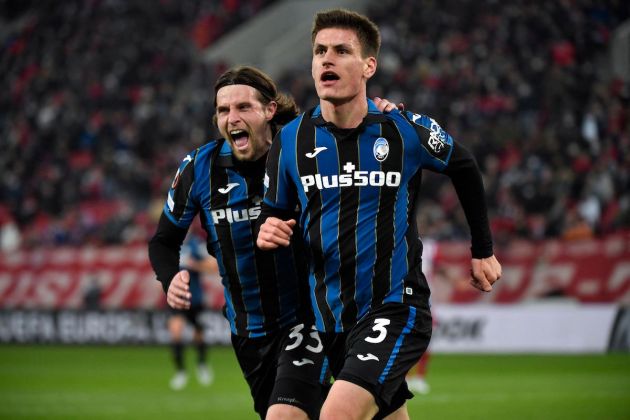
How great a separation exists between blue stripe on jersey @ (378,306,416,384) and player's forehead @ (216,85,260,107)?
1598 millimetres

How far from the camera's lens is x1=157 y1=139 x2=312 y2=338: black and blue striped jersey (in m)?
6.17

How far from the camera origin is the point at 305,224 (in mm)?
5469

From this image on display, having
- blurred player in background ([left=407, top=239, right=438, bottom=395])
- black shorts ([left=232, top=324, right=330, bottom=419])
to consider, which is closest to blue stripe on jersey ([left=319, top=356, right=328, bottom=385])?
black shorts ([left=232, top=324, right=330, bottom=419])

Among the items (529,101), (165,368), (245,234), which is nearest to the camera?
(245,234)

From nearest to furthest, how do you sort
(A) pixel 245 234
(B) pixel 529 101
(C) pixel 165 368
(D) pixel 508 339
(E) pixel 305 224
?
(E) pixel 305 224
(A) pixel 245 234
(C) pixel 165 368
(D) pixel 508 339
(B) pixel 529 101

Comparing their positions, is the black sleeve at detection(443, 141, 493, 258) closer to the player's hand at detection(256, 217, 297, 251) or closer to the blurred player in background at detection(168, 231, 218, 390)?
the player's hand at detection(256, 217, 297, 251)

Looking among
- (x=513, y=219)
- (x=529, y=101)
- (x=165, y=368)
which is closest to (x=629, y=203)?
(x=513, y=219)

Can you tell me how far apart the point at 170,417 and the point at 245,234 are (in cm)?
555

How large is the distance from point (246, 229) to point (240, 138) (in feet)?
1.66

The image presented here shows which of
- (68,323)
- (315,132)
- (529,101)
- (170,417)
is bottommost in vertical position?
(68,323)

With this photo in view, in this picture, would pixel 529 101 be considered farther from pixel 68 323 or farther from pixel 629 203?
pixel 68 323

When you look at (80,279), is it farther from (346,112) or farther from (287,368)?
(346,112)

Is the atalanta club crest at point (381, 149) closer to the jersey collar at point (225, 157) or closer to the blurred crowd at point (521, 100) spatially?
the jersey collar at point (225, 157)

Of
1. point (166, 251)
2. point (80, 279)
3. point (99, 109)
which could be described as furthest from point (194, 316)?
point (99, 109)
